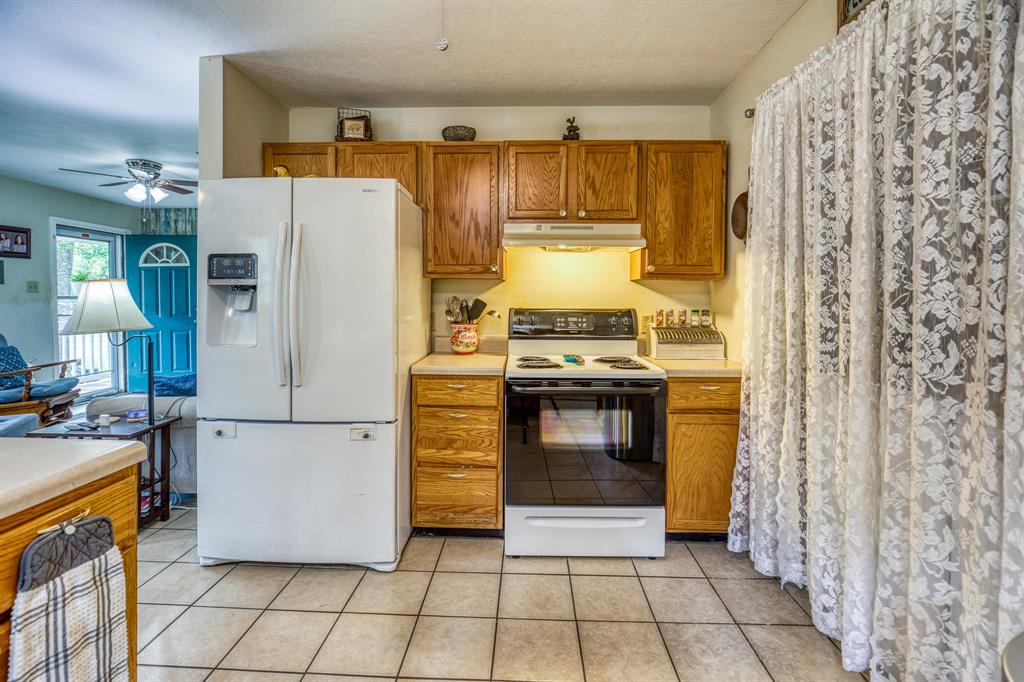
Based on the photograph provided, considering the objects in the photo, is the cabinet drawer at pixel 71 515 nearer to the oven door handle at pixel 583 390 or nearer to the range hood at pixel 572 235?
the oven door handle at pixel 583 390

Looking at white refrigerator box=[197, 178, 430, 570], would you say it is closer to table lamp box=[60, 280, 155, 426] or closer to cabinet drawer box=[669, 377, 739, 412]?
table lamp box=[60, 280, 155, 426]

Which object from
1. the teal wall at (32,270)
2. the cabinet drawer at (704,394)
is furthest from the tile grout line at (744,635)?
the teal wall at (32,270)

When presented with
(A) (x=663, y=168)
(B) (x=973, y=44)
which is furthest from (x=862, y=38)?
(A) (x=663, y=168)

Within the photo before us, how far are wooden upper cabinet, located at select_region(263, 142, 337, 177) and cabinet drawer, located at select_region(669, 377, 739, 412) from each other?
2.31 metres

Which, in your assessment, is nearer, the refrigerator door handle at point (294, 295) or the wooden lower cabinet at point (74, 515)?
the wooden lower cabinet at point (74, 515)

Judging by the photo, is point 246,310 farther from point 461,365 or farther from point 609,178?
point 609,178

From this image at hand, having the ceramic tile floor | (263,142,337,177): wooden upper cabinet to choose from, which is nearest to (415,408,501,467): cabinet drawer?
the ceramic tile floor

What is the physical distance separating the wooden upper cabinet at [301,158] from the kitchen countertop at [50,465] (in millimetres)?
2232

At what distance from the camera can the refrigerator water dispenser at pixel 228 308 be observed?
7.47 feet

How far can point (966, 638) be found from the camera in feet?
4.17

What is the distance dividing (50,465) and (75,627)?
294mm

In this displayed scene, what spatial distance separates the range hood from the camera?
2844mm

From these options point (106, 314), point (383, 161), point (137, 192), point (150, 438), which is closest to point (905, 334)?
point (383, 161)

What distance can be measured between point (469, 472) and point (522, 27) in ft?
7.16
